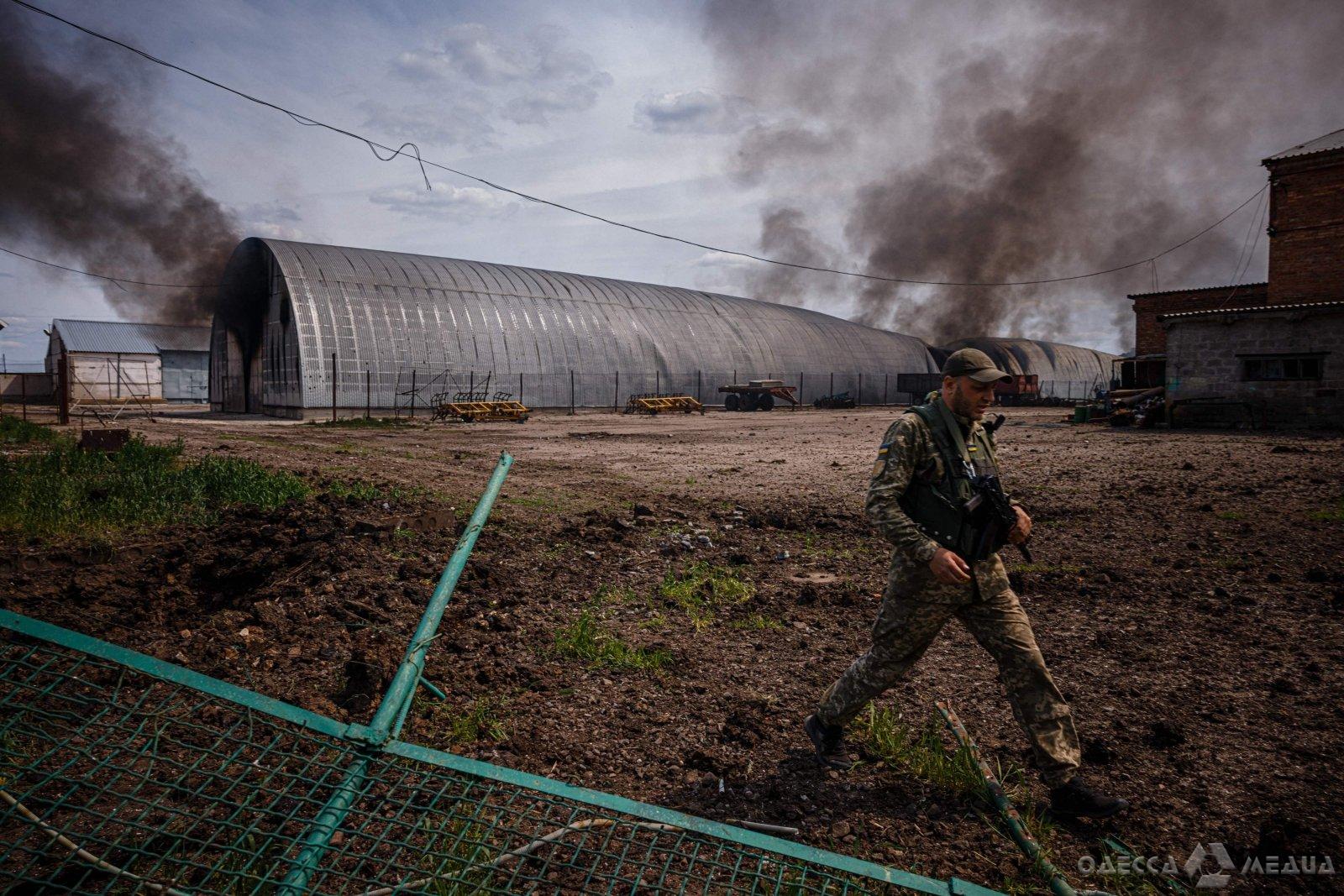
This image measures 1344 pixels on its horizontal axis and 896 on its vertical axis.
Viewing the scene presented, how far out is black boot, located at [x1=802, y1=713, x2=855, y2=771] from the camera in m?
3.26

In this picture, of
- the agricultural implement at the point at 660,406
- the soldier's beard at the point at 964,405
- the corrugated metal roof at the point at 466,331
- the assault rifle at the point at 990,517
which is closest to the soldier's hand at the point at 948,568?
the assault rifle at the point at 990,517

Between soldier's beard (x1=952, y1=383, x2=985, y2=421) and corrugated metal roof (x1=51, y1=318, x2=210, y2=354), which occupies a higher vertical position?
corrugated metal roof (x1=51, y1=318, x2=210, y2=354)

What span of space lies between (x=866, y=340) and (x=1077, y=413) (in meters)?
23.1

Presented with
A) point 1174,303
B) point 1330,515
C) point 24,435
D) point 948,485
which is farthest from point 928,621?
point 1174,303

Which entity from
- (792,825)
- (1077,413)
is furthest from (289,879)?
(1077,413)

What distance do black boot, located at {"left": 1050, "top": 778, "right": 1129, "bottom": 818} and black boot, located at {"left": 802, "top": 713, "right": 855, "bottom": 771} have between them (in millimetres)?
827

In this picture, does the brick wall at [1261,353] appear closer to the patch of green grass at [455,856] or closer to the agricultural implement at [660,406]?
the agricultural implement at [660,406]

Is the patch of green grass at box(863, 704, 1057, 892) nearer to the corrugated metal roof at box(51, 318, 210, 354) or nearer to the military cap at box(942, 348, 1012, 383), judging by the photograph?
the military cap at box(942, 348, 1012, 383)

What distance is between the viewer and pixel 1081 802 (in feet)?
9.30

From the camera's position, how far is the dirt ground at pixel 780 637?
3.05m

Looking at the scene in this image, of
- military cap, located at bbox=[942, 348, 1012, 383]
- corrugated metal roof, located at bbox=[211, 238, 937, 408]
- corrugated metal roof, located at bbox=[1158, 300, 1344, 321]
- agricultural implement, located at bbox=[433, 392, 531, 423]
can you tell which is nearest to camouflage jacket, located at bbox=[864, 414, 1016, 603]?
military cap, located at bbox=[942, 348, 1012, 383]

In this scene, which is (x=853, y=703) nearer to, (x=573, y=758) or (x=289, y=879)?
(x=573, y=758)

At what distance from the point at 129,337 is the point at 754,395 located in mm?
41073

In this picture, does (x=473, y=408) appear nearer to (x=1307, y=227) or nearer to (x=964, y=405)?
(x=964, y=405)
